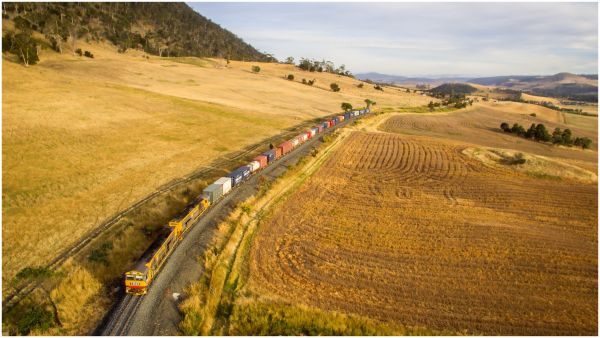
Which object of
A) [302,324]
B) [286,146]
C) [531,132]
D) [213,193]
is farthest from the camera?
[531,132]

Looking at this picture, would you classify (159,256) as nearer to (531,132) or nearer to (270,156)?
(270,156)

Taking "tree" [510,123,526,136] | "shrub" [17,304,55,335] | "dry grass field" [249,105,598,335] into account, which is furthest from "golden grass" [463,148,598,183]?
"shrub" [17,304,55,335]

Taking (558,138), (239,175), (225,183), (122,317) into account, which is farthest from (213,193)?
(558,138)

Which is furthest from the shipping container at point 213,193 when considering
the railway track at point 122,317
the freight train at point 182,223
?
the railway track at point 122,317

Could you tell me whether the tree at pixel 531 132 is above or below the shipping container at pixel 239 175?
above

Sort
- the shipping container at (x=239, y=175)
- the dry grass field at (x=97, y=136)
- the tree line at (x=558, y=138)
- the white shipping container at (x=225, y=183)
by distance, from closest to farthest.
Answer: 1. the dry grass field at (x=97, y=136)
2. the white shipping container at (x=225, y=183)
3. the shipping container at (x=239, y=175)
4. the tree line at (x=558, y=138)

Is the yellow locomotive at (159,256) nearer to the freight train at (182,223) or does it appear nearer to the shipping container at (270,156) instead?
the freight train at (182,223)

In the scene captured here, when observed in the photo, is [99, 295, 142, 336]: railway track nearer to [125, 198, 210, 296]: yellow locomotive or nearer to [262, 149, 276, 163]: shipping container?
[125, 198, 210, 296]: yellow locomotive
